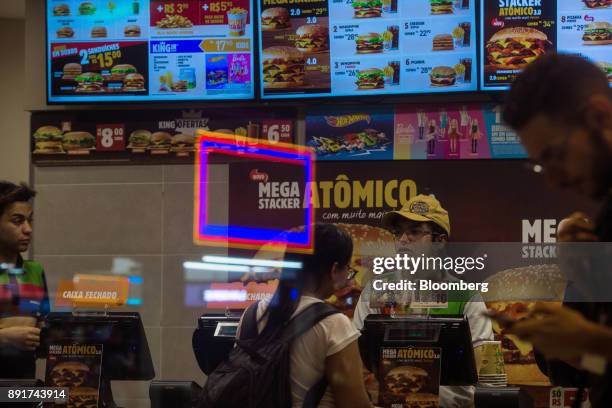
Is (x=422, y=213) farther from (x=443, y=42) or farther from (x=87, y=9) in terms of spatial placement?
(x=87, y=9)

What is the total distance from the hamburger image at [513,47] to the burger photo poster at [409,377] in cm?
162

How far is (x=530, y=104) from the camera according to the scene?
116 centimetres

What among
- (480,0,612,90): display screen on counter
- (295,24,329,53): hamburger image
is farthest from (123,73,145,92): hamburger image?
(480,0,612,90): display screen on counter

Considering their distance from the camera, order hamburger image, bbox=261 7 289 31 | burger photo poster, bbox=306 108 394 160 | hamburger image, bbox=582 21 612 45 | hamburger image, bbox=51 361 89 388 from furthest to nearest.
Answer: hamburger image, bbox=261 7 289 31
burger photo poster, bbox=306 108 394 160
hamburger image, bbox=582 21 612 45
hamburger image, bbox=51 361 89 388

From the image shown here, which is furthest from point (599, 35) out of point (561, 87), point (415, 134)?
point (561, 87)

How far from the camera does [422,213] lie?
3.83 metres

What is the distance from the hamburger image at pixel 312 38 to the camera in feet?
13.4

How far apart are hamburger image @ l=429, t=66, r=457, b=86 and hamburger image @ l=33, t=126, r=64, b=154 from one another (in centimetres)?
185

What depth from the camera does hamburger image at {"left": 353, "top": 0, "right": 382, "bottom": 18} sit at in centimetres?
405

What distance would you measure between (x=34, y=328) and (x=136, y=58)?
1464mm

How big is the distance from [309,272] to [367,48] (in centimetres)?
193

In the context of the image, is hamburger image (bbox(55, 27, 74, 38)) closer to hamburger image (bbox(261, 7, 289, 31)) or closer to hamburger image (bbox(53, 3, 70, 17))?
hamburger image (bbox(53, 3, 70, 17))

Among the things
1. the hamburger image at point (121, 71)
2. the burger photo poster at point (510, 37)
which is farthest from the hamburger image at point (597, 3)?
the hamburger image at point (121, 71)

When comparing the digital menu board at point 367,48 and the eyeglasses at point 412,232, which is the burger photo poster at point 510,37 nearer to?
the digital menu board at point 367,48
